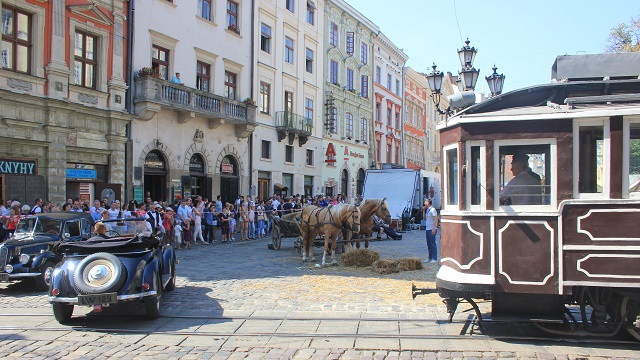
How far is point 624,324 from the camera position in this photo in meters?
6.47

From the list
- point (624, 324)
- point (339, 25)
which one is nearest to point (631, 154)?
point (624, 324)

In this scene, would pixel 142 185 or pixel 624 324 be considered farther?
pixel 142 185

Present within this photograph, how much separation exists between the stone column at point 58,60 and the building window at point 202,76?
782 centimetres

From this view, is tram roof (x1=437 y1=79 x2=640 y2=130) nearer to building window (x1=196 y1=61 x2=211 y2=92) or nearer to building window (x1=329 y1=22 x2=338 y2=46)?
building window (x1=196 y1=61 x2=211 y2=92)

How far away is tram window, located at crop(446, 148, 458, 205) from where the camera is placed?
7008mm

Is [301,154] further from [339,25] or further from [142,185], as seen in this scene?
[142,185]

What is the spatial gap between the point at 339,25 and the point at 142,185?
917 inches

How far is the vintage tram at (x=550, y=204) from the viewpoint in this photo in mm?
6230

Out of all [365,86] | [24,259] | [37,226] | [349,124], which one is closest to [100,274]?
[24,259]

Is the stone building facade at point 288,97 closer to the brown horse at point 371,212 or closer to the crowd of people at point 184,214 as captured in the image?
the crowd of people at point 184,214

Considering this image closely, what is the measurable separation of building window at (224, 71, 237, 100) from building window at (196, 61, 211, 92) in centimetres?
124

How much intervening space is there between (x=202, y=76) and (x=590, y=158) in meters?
22.8

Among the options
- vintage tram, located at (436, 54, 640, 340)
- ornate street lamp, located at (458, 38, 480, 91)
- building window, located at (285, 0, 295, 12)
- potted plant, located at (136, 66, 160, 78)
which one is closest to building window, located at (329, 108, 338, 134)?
building window, located at (285, 0, 295, 12)

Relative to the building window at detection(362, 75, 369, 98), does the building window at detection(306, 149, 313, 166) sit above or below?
below
